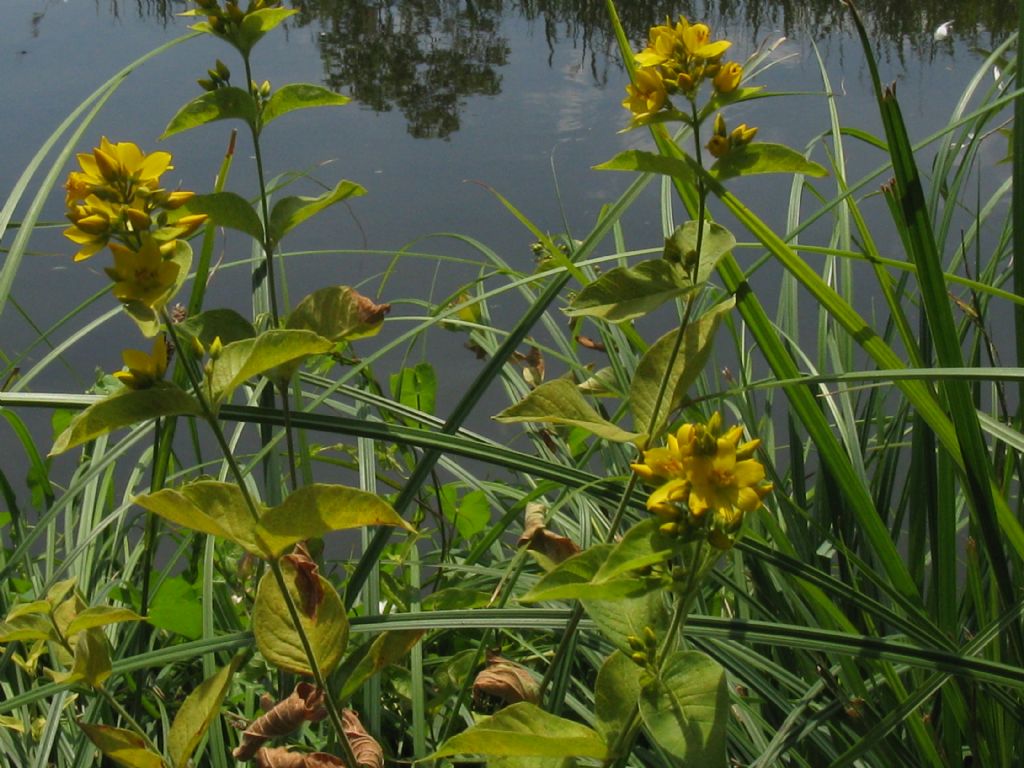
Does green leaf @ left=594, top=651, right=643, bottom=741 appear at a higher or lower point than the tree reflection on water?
lower

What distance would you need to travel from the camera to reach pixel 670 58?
59 cm

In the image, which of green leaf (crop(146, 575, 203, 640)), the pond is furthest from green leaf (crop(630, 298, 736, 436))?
the pond

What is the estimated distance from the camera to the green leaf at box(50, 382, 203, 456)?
1.62 ft

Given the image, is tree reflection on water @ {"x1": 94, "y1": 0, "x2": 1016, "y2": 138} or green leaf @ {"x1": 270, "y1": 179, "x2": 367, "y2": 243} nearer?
green leaf @ {"x1": 270, "y1": 179, "x2": 367, "y2": 243}

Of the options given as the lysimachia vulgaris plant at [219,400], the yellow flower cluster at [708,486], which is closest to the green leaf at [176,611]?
the lysimachia vulgaris plant at [219,400]

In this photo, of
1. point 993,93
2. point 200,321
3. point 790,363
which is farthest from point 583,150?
point 200,321

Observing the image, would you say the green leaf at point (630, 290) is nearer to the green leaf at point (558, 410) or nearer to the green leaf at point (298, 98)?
the green leaf at point (558, 410)

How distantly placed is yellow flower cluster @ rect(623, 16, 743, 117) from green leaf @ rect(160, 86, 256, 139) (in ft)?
0.71

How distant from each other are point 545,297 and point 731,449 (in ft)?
0.82

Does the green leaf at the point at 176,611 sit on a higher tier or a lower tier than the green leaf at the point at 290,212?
lower

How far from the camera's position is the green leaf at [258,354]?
1.67 feet

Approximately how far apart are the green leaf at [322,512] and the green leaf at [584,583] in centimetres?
7

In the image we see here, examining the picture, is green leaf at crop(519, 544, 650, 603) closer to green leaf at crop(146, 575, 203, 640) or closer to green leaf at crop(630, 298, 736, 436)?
green leaf at crop(630, 298, 736, 436)

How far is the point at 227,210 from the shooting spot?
0.62 meters
